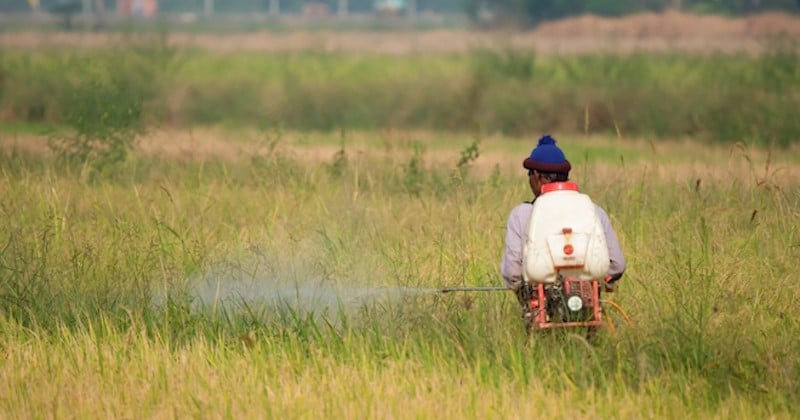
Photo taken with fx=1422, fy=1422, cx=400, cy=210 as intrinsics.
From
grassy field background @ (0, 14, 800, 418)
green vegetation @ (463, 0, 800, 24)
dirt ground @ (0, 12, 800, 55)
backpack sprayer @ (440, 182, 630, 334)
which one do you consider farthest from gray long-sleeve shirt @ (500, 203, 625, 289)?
green vegetation @ (463, 0, 800, 24)

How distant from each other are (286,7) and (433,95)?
60394 millimetres

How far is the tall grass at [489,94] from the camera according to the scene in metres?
21.6

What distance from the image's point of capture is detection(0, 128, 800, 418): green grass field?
619cm

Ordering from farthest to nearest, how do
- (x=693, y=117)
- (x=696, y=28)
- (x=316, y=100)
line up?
(x=696, y=28) → (x=316, y=100) → (x=693, y=117)

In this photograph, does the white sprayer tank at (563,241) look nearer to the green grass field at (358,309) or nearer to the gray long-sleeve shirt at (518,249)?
the gray long-sleeve shirt at (518,249)

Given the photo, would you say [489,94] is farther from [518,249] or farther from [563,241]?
[563,241]

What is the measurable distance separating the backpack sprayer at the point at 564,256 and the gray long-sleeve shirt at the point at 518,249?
119 millimetres

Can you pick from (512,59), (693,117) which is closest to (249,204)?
(693,117)

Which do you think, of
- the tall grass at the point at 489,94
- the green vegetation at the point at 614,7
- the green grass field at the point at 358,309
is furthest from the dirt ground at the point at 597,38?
the green grass field at the point at 358,309

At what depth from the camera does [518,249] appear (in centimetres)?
652

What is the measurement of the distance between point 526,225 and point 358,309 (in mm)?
1529

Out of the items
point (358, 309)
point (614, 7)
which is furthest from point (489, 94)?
point (358, 309)

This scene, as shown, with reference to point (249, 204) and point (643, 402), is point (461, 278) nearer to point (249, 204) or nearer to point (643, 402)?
point (643, 402)

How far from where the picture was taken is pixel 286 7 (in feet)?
275
